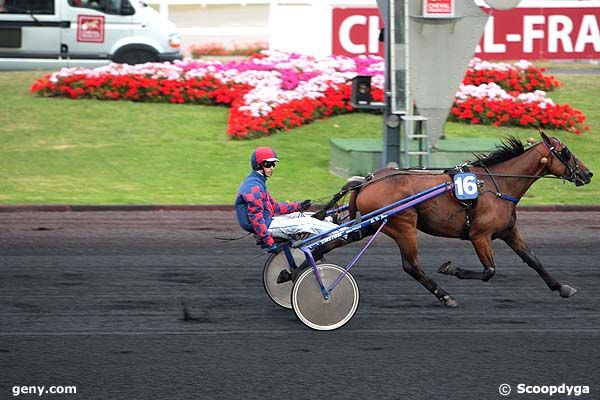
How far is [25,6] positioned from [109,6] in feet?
5.41

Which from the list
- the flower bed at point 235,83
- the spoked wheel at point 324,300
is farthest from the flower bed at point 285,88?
the spoked wheel at point 324,300

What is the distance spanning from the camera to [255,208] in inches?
341

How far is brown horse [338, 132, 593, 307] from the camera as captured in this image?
29.9ft

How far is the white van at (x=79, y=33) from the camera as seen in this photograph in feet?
69.9

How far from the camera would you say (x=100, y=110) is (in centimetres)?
1922

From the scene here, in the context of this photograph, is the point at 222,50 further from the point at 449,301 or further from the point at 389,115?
the point at 449,301

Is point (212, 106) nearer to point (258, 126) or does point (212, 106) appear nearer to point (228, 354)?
point (258, 126)

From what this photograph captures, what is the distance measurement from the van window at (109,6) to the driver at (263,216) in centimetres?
1351

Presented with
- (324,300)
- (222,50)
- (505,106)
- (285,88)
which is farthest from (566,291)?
(222,50)

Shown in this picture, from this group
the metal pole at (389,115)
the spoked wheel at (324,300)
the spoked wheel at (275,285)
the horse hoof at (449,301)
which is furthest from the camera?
the metal pole at (389,115)

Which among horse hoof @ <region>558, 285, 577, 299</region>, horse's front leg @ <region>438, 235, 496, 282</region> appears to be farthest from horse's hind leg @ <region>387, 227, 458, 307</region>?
horse hoof @ <region>558, 285, 577, 299</region>

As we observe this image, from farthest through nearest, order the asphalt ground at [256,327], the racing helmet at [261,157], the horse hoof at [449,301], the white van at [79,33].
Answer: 1. the white van at [79,33]
2. the horse hoof at [449,301]
3. the racing helmet at [261,157]
4. the asphalt ground at [256,327]

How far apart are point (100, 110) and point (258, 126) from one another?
126 inches

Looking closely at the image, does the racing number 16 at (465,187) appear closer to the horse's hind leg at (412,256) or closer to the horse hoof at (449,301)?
the horse's hind leg at (412,256)
